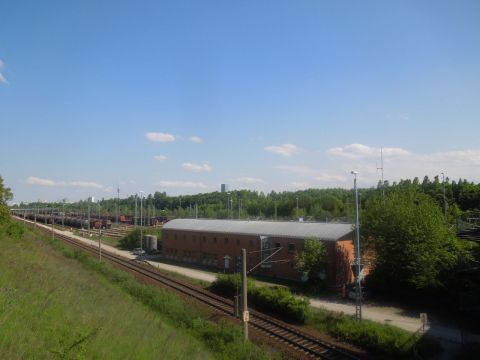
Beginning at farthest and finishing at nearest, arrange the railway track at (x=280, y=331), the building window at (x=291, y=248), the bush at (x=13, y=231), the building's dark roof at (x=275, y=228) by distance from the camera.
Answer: the building window at (x=291, y=248)
the building's dark roof at (x=275, y=228)
the bush at (x=13, y=231)
the railway track at (x=280, y=331)

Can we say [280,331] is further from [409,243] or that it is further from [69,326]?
[409,243]

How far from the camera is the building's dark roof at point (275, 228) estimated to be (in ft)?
122

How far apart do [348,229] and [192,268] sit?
19.9 meters

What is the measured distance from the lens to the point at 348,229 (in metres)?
37.0

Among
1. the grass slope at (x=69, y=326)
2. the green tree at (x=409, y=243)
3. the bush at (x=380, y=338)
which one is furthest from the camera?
the green tree at (x=409, y=243)

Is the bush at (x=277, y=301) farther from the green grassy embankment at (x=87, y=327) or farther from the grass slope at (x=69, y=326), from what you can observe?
the grass slope at (x=69, y=326)

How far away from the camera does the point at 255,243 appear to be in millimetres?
42594

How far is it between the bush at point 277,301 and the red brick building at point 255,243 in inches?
224

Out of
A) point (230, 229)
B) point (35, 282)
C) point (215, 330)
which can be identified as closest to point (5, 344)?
point (35, 282)

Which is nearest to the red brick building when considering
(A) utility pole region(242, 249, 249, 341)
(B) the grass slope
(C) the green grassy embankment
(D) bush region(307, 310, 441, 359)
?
(D) bush region(307, 310, 441, 359)

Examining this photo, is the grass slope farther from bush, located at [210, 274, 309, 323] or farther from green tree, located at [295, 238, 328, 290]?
green tree, located at [295, 238, 328, 290]

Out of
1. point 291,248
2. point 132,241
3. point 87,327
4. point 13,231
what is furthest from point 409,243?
point 132,241

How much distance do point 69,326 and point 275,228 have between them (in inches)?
1274

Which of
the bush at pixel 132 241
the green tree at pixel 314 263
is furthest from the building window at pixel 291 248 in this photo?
the bush at pixel 132 241
